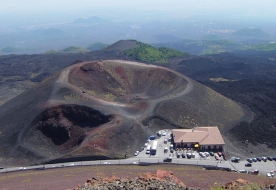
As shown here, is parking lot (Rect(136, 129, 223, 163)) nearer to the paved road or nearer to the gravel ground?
the paved road

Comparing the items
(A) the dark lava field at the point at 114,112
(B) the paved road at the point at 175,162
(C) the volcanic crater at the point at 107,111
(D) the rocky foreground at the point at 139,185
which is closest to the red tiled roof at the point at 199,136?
(B) the paved road at the point at 175,162

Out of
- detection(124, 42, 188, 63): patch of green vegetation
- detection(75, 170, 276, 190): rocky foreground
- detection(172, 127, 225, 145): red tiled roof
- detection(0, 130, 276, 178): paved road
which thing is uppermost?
detection(75, 170, 276, 190): rocky foreground

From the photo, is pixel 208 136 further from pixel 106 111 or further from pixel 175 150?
pixel 106 111

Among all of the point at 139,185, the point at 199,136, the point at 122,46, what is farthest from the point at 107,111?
the point at 122,46

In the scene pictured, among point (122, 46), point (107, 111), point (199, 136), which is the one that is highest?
point (107, 111)

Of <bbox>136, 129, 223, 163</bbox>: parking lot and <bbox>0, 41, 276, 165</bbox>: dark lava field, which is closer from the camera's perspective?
<bbox>136, 129, 223, 163</bbox>: parking lot

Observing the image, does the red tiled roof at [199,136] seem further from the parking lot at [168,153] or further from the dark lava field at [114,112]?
the dark lava field at [114,112]

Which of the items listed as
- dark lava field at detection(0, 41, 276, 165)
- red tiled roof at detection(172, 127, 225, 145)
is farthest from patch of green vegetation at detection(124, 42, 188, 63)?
red tiled roof at detection(172, 127, 225, 145)

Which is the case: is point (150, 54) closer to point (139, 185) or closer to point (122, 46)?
point (122, 46)

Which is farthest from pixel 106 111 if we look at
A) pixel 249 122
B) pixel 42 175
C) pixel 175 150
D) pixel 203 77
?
pixel 203 77
